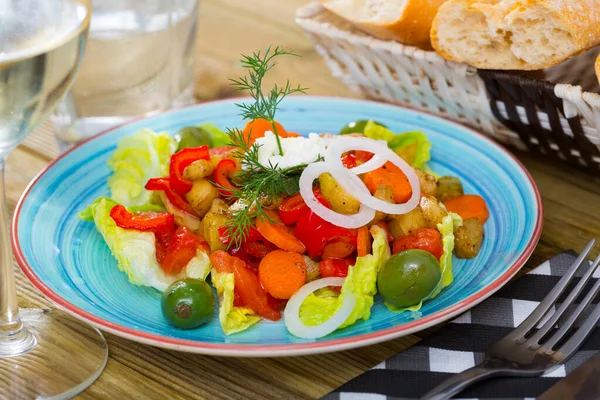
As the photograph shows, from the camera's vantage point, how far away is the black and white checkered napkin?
138cm

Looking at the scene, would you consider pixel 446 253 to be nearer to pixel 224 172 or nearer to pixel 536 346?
pixel 536 346

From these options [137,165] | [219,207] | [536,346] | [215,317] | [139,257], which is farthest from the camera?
[137,165]

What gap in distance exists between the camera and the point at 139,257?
1686mm

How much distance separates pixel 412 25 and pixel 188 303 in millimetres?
1137

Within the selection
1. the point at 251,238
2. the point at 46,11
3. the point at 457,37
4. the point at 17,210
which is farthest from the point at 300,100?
the point at 46,11

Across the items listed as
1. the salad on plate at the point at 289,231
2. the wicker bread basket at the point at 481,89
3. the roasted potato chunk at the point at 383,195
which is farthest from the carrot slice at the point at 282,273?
the wicker bread basket at the point at 481,89

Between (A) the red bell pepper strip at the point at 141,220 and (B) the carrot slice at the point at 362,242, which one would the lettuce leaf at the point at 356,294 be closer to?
(B) the carrot slice at the point at 362,242

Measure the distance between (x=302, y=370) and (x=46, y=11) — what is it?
808mm

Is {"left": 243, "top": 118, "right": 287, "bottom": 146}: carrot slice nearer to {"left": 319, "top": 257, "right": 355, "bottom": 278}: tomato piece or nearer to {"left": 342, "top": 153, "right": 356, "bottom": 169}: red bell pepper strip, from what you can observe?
{"left": 342, "top": 153, "right": 356, "bottom": 169}: red bell pepper strip

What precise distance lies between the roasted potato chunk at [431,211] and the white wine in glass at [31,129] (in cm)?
75

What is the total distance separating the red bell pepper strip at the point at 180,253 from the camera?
1744 mm

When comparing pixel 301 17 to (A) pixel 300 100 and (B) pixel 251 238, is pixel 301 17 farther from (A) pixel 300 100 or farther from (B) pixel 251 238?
(B) pixel 251 238

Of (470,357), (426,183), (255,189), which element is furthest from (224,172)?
(470,357)

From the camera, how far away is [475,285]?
1583mm
